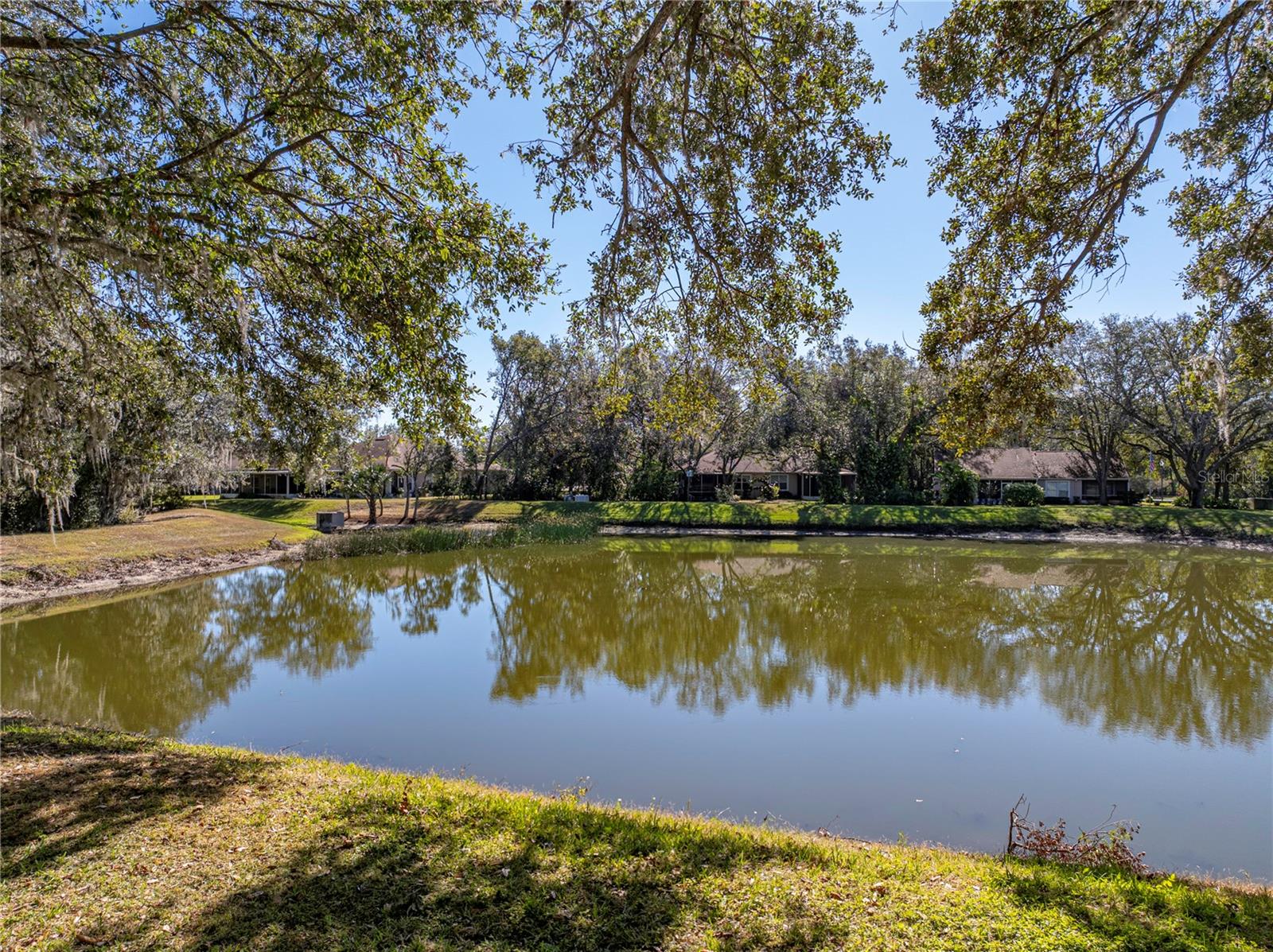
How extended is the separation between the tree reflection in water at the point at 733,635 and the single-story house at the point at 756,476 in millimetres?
22064

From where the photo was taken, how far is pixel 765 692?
892cm

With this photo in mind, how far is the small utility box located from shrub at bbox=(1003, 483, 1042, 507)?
34.3m

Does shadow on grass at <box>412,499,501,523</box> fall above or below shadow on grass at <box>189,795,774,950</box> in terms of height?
above

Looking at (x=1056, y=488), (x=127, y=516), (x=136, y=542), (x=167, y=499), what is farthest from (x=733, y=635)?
(x=1056, y=488)

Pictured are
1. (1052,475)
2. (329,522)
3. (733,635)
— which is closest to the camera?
(733,635)

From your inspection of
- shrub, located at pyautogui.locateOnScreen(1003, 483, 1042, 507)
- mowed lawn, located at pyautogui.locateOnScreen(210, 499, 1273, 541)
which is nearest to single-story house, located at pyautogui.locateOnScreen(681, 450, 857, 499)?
mowed lawn, located at pyautogui.locateOnScreen(210, 499, 1273, 541)

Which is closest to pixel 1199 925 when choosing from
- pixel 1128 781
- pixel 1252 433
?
pixel 1128 781

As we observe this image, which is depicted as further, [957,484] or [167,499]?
[957,484]

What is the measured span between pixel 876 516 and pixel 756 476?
567 inches

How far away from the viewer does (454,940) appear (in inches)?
118

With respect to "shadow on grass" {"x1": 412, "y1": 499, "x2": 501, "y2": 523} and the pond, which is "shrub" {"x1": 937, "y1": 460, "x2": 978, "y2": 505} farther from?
"shadow on grass" {"x1": 412, "y1": 499, "x2": 501, "y2": 523}

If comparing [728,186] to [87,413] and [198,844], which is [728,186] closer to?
[198,844]

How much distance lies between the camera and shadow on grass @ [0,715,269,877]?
12.4ft

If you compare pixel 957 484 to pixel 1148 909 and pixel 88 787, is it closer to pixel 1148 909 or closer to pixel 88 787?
pixel 1148 909
